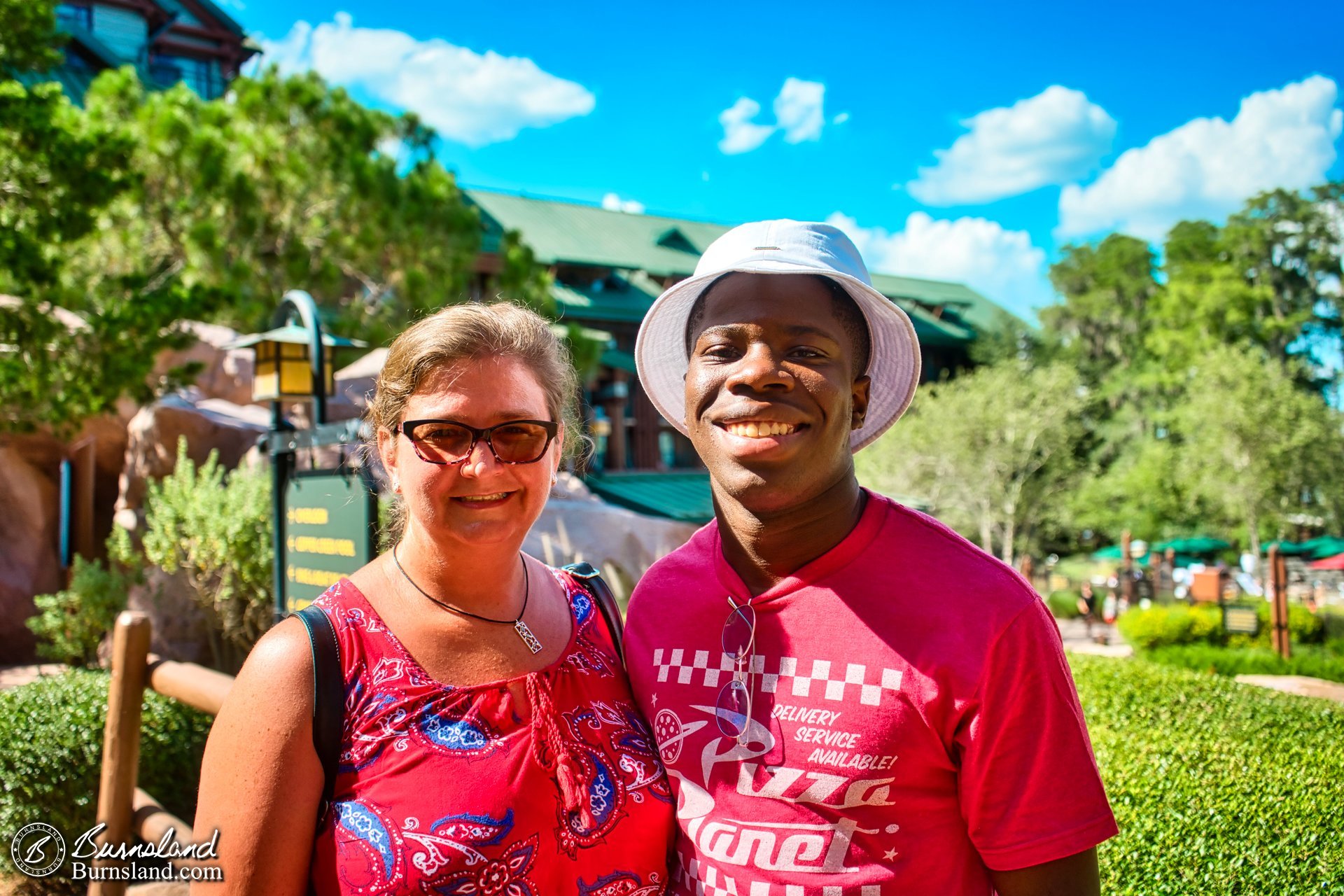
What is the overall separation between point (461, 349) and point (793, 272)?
689 mm

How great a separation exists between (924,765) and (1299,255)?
43907 millimetres

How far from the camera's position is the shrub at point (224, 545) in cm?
805

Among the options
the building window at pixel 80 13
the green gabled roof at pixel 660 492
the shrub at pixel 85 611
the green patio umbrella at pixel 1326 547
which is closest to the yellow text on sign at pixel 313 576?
the shrub at pixel 85 611

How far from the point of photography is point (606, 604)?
228 centimetres

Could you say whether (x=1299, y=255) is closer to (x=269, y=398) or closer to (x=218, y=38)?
(x=218, y=38)

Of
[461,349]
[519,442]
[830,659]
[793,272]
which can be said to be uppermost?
[793,272]

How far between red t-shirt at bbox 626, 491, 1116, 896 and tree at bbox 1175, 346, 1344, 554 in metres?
30.6

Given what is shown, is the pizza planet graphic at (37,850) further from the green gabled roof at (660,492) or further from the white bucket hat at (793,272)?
the green gabled roof at (660,492)

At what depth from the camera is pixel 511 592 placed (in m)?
2.05

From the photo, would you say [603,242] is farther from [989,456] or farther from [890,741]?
[890,741]

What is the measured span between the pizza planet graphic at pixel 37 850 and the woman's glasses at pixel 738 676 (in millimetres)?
3517

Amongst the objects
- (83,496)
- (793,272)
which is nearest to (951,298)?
(83,496)

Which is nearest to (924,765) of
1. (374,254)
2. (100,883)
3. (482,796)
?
(482,796)

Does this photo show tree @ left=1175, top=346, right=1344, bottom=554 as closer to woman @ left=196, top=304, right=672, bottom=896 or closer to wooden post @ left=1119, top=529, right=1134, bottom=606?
wooden post @ left=1119, top=529, right=1134, bottom=606
